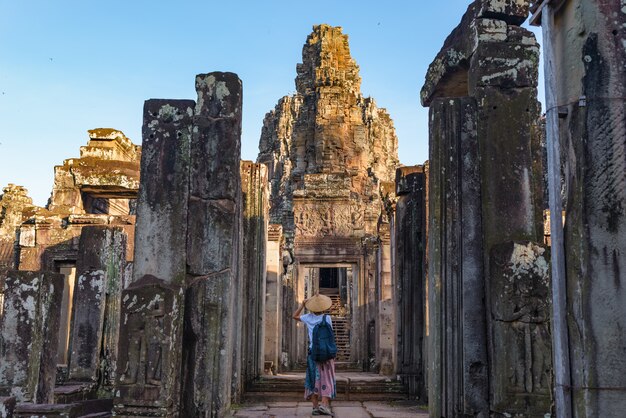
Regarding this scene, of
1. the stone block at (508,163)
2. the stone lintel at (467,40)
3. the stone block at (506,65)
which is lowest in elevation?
the stone block at (508,163)

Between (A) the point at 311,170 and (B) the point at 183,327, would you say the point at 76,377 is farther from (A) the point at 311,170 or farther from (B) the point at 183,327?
(A) the point at 311,170

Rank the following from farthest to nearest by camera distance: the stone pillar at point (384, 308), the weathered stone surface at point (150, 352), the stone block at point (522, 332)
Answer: the stone pillar at point (384, 308)
the weathered stone surface at point (150, 352)
the stone block at point (522, 332)

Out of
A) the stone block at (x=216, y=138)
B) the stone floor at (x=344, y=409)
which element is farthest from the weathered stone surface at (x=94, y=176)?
the stone block at (x=216, y=138)

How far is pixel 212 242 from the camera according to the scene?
7090mm

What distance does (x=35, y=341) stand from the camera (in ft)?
27.2

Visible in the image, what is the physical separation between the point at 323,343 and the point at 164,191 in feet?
9.81

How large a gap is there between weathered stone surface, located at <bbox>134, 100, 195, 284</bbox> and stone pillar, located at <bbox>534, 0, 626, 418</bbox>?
13.6ft

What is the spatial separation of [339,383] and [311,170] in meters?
19.2

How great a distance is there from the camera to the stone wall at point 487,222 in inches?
250

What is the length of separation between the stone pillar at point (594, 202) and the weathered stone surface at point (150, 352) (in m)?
3.96

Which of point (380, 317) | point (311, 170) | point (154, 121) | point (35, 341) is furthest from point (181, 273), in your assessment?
point (311, 170)

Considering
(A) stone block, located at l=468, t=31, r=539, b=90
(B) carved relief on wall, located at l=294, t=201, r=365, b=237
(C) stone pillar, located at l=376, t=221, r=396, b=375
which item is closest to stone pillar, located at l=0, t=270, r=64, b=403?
(A) stone block, located at l=468, t=31, r=539, b=90

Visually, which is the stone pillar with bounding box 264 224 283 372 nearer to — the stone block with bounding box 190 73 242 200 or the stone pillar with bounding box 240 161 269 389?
the stone pillar with bounding box 240 161 269 389

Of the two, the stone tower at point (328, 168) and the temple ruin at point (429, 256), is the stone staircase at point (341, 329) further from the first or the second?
the temple ruin at point (429, 256)
